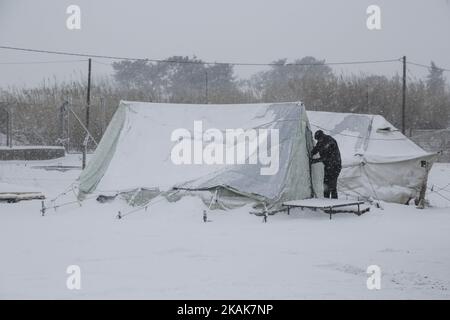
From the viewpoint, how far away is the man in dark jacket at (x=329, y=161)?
12.3 meters

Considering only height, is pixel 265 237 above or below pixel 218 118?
below

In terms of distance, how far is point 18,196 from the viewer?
13.1 meters

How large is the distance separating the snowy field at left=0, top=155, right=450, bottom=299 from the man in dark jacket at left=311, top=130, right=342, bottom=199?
39.8 inches

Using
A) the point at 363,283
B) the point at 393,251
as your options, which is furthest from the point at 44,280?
the point at 393,251

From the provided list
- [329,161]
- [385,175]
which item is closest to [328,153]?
[329,161]

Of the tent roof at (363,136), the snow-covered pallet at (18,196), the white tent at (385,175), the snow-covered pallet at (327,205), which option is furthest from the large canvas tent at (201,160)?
the tent roof at (363,136)

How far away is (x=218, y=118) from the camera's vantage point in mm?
13555

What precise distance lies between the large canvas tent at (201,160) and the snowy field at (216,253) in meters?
0.54

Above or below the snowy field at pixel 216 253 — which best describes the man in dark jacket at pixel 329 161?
above

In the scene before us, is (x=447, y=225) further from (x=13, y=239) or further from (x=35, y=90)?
(x=35, y=90)

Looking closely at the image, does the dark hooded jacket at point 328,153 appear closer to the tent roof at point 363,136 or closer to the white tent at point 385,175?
the white tent at point 385,175

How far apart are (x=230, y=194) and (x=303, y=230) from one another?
219cm

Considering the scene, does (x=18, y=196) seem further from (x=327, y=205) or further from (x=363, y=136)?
(x=363, y=136)

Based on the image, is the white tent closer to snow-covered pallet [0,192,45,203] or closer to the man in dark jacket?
the man in dark jacket
